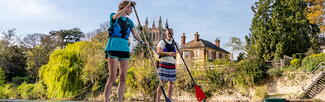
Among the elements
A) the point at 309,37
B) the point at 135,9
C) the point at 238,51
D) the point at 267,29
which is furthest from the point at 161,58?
the point at 238,51

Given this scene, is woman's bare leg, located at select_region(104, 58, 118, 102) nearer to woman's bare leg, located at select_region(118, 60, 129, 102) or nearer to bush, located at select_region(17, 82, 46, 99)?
woman's bare leg, located at select_region(118, 60, 129, 102)

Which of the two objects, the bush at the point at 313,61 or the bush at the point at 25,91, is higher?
the bush at the point at 313,61

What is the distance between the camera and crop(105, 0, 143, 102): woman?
4.20 meters

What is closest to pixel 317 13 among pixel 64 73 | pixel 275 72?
pixel 275 72

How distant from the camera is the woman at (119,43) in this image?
165 inches

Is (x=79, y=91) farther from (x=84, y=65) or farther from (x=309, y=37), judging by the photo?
(x=309, y=37)

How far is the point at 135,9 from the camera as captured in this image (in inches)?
182

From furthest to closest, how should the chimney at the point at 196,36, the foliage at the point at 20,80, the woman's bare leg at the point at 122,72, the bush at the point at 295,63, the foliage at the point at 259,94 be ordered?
the chimney at the point at 196,36 < the foliage at the point at 20,80 < the bush at the point at 295,63 < the foliage at the point at 259,94 < the woman's bare leg at the point at 122,72

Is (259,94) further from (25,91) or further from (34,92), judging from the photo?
(25,91)

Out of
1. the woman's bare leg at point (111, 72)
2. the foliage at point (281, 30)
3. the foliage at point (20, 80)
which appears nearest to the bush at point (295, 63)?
the foliage at point (281, 30)

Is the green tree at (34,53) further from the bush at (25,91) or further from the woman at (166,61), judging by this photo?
the woman at (166,61)

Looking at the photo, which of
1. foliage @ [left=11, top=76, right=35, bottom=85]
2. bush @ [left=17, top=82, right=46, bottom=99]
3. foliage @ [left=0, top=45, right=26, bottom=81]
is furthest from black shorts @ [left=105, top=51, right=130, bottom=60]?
foliage @ [left=0, top=45, right=26, bottom=81]

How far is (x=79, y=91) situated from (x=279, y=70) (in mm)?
16152

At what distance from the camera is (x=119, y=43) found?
424 centimetres
